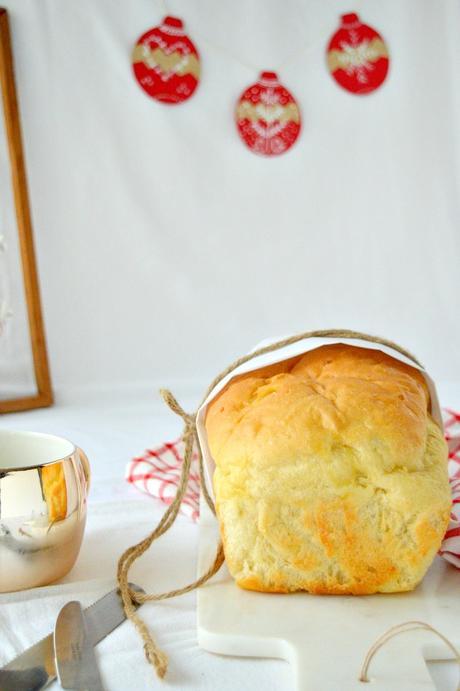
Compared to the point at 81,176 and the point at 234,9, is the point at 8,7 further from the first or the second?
the point at 234,9

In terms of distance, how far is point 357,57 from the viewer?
8.48 ft

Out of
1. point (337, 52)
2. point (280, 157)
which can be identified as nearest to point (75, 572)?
point (280, 157)

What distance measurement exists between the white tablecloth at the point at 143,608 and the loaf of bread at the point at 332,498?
0.37 feet

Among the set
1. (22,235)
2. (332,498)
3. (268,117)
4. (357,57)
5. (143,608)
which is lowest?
(143,608)

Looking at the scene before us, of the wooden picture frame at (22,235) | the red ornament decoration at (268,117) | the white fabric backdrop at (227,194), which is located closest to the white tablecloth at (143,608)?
the wooden picture frame at (22,235)

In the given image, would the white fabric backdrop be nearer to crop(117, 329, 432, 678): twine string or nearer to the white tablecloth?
the white tablecloth

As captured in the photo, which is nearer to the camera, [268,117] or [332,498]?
[332,498]

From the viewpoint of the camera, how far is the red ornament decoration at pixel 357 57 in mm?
2580

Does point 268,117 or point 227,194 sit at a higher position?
point 268,117

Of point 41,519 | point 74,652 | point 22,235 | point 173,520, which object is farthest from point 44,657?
point 22,235

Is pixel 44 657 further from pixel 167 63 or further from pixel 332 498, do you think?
pixel 167 63

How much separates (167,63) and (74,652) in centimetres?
195

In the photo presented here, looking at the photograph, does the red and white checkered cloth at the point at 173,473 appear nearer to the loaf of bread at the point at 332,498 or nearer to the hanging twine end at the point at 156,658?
the loaf of bread at the point at 332,498

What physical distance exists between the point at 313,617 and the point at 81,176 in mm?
1822
